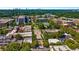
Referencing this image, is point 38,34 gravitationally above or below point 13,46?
above

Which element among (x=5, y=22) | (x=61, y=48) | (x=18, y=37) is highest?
(x=5, y=22)

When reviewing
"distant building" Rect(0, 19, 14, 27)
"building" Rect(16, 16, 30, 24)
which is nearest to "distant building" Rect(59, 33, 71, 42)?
"building" Rect(16, 16, 30, 24)

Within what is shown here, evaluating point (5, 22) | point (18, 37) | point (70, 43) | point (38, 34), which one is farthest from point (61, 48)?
point (5, 22)

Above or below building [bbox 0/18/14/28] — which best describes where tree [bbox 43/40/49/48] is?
below


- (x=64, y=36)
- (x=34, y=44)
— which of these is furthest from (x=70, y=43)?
(x=34, y=44)

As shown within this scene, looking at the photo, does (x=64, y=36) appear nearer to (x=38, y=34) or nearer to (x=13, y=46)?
(x=38, y=34)

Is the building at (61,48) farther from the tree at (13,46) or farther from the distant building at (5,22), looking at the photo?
the distant building at (5,22)

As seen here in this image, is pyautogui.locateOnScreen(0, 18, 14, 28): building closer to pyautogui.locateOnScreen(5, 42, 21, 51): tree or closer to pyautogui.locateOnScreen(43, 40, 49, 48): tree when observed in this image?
pyautogui.locateOnScreen(5, 42, 21, 51): tree

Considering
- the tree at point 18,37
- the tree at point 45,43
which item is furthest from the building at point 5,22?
the tree at point 45,43

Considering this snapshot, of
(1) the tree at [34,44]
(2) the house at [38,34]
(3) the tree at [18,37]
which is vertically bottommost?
(1) the tree at [34,44]
